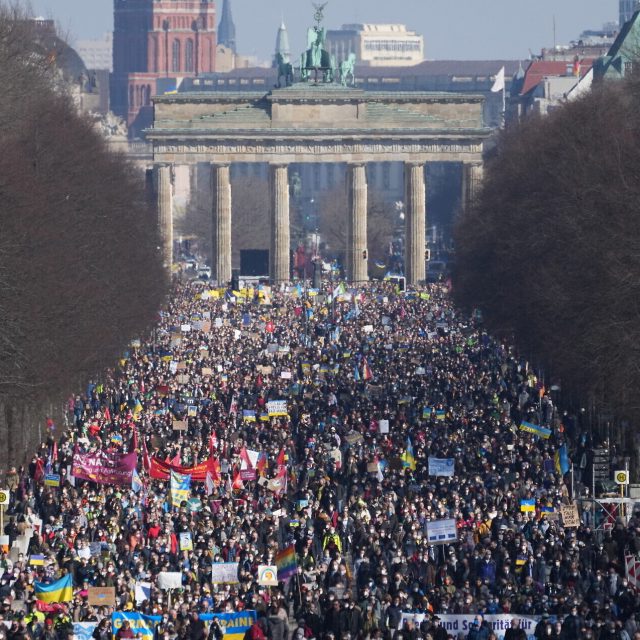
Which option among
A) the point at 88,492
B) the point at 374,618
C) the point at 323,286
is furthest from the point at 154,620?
the point at 323,286

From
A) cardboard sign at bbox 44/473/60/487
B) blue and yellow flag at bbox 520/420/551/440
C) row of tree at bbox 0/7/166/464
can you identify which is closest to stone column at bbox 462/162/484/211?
row of tree at bbox 0/7/166/464

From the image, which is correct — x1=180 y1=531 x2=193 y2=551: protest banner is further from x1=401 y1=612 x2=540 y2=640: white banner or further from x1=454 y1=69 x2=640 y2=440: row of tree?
x1=454 y1=69 x2=640 y2=440: row of tree

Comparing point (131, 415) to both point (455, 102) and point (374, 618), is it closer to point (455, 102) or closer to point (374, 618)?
point (374, 618)

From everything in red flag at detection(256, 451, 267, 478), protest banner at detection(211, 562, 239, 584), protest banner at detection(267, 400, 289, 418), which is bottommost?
protest banner at detection(211, 562, 239, 584)

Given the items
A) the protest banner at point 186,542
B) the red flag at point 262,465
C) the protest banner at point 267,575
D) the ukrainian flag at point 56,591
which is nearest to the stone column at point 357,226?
the red flag at point 262,465

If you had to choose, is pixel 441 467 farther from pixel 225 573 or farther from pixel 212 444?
pixel 225 573

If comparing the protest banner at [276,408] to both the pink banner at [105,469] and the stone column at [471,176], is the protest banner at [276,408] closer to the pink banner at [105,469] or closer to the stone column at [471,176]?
the pink banner at [105,469]
